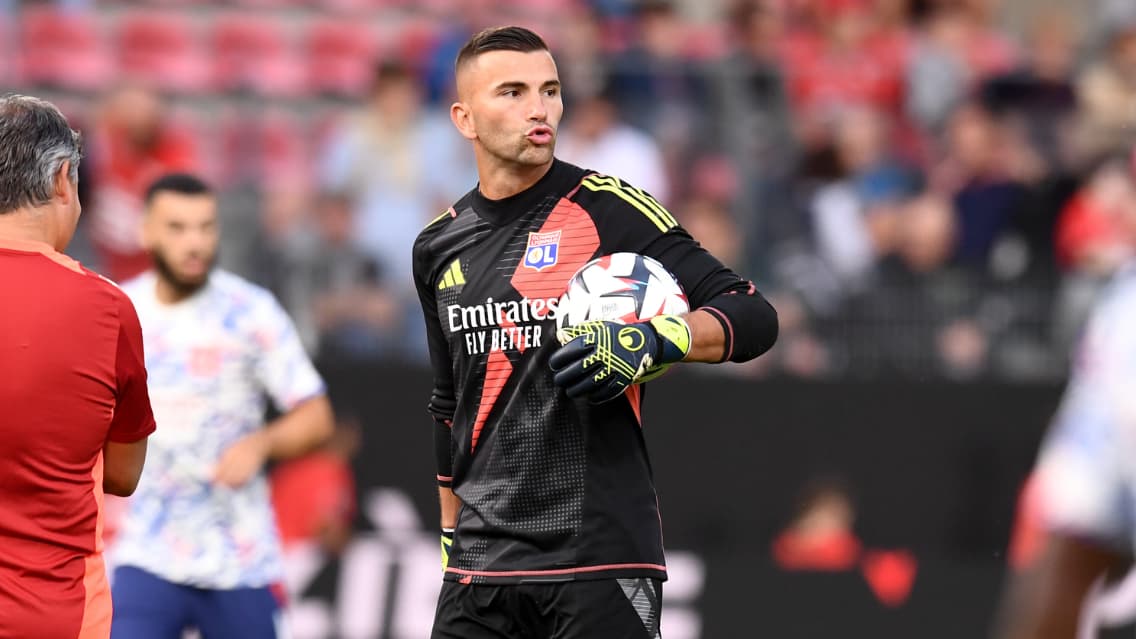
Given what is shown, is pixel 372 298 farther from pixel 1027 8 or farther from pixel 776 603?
pixel 1027 8

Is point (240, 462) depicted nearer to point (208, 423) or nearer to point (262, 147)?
point (208, 423)

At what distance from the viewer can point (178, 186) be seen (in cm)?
741

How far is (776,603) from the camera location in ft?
34.8

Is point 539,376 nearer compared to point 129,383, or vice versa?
point 129,383

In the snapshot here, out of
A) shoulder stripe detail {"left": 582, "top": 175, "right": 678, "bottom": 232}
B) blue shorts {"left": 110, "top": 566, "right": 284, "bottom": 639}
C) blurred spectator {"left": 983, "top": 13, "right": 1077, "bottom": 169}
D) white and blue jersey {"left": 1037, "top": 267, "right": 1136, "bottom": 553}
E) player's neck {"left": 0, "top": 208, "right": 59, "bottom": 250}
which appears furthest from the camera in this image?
blurred spectator {"left": 983, "top": 13, "right": 1077, "bottom": 169}

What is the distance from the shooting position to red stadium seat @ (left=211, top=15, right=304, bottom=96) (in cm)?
1445

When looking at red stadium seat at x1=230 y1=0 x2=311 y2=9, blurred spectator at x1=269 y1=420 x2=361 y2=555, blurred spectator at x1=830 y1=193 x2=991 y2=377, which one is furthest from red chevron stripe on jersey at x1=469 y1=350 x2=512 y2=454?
red stadium seat at x1=230 y1=0 x2=311 y2=9

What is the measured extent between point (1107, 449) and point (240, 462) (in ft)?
11.8

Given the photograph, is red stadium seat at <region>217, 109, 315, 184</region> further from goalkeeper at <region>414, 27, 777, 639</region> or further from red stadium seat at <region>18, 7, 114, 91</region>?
goalkeeper at <region>414, 27, 777, 639</region>

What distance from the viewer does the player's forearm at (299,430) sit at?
7.33m

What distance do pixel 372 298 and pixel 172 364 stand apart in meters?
3.87

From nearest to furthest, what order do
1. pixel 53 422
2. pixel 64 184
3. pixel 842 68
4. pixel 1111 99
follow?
pixel 53 422 → pixel 64 184 → pixel 1111 99 → pixel 842 68

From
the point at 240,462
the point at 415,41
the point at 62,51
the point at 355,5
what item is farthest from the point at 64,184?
the point at 355,5

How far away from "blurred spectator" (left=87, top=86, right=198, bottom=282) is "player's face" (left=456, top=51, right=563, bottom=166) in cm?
636
